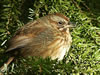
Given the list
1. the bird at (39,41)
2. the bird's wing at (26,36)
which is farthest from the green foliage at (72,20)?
the bird's wing at (26,36)

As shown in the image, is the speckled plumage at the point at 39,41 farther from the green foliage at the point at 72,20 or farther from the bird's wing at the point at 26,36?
the green foliage at the point at 72,20

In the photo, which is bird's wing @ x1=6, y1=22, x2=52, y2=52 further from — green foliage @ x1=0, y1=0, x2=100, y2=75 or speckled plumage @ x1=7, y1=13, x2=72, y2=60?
green foliage @ x1=0, y1=0, x2=100, y2=75

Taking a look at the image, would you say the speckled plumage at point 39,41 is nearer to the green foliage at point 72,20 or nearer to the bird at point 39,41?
the bird at point 39,41

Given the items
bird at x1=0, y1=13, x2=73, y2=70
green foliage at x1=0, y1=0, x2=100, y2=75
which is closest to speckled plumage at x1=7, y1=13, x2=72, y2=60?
bird at x1=0, y1=13, x2=73, y2=70

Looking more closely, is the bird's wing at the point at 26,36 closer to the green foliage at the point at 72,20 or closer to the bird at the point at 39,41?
the bird at the point at 39,41

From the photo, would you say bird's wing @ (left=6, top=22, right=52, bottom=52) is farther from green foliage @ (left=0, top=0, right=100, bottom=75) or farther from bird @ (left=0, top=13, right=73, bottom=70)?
green foliage @ (left=0, top=0, right=100, bottom=75)

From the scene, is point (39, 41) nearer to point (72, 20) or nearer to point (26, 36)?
Result: point (26, 36)

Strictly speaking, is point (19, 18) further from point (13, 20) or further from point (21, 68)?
point (21, 68)

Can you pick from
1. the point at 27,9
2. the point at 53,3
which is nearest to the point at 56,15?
the point at 53,3
